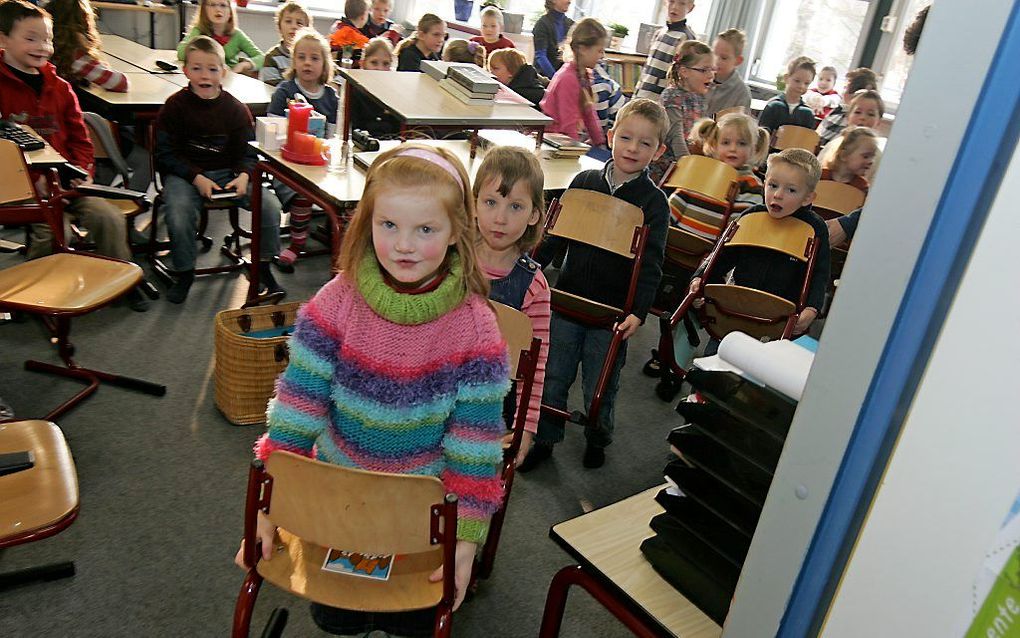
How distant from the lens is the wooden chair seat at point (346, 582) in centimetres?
124

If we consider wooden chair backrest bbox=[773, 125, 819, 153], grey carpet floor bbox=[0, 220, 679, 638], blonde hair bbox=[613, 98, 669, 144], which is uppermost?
blonde hair bbox=[613, 98, 669, 144]

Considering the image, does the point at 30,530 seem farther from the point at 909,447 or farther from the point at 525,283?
the point at 909,447

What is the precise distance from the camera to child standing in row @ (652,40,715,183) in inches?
185

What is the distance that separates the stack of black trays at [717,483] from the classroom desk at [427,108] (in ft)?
8.07

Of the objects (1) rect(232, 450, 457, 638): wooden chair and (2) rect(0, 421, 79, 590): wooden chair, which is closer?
(1) rect(232, 450, 457, 638): wooden chair

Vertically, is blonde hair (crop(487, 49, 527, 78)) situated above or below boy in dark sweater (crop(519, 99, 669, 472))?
above

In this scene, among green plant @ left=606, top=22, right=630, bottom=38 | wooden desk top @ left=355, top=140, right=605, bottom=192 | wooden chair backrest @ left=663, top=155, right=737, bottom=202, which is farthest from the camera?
green plant @ left=606, top=22, right=630, bottom=38

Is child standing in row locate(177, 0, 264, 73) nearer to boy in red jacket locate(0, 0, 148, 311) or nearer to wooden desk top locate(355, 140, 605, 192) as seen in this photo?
boy in red jacket locate(0, 0, 148, 311)

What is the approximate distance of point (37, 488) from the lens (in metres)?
1.53

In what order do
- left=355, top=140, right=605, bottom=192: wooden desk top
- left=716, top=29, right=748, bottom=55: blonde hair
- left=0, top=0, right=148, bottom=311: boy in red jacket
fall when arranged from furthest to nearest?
1. left=716, top=29, right=748, bottom=55: blonde hair
2. left=355, top=140, right=605, bottom=192: wooden desk top
3. left=0, top=0, right=148, bottom=311: boy in red jacket

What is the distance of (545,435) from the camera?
270 cm

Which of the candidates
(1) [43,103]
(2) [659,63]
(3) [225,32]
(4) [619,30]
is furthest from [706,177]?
(4) [619,30]

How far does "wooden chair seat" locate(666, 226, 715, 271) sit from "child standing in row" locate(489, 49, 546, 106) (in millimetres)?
1946

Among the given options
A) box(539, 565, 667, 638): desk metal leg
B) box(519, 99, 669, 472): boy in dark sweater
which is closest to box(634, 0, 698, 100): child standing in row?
box(519, 99, 669, 472): boy in dark sweater
